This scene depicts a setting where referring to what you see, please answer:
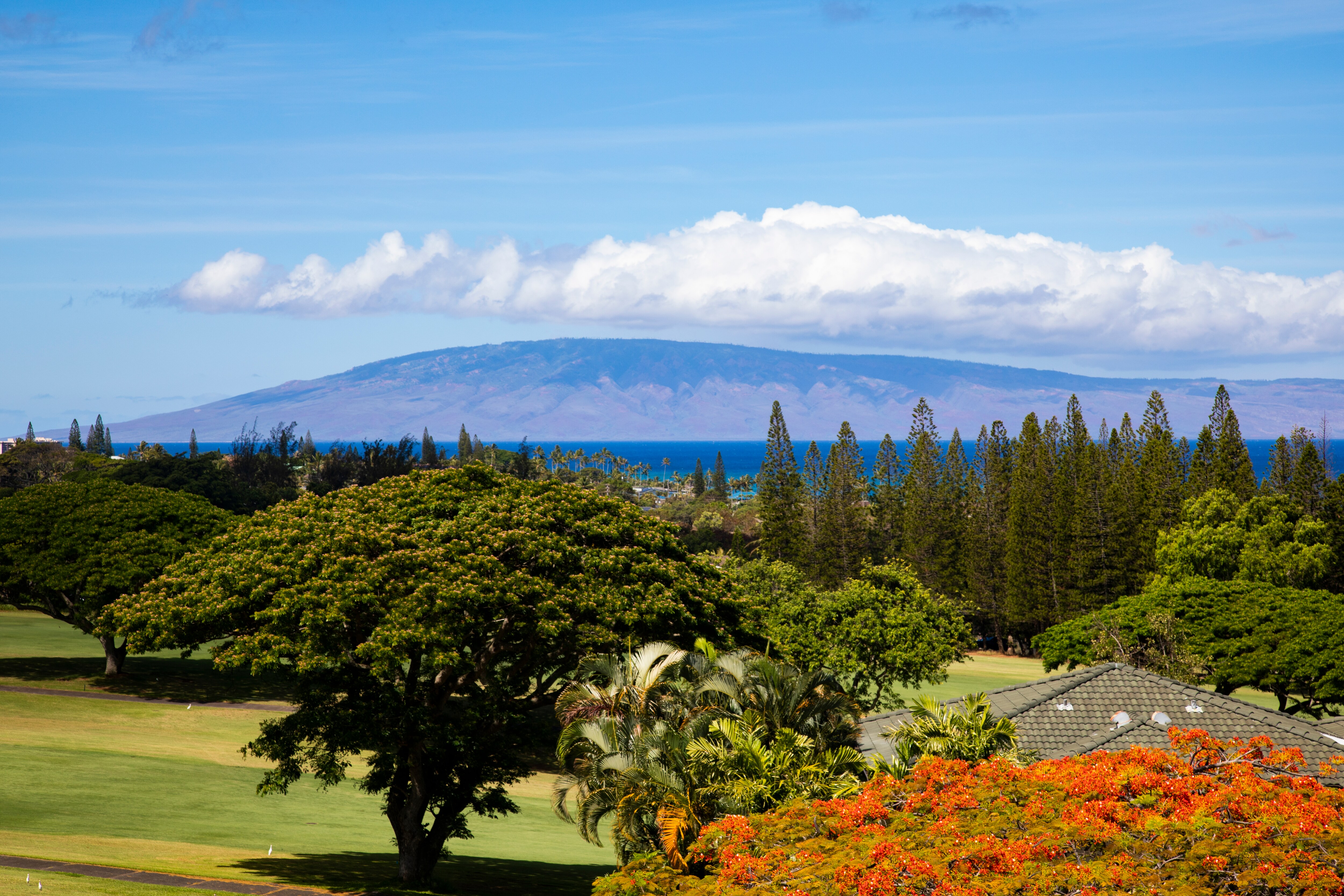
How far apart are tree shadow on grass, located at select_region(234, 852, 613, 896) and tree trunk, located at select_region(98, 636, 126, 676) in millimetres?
27520

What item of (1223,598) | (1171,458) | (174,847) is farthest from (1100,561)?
(174,847)

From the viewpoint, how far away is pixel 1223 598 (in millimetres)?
50000

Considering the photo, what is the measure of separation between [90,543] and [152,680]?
25.3 feet

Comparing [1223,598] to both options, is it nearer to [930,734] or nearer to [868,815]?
[930,734]

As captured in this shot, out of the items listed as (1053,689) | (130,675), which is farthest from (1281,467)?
(130,675)

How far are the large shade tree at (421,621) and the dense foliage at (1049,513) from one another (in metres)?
46.7

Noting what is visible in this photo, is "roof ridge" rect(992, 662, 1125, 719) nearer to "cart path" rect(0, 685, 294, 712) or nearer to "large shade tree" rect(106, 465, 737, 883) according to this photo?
"large shade tree" rect(106, 465, 737, 883)

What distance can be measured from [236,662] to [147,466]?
89993mm

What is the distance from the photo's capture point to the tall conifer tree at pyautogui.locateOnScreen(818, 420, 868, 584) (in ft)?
311

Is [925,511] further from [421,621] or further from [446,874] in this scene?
[421,621]

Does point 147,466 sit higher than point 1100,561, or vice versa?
point 147,466

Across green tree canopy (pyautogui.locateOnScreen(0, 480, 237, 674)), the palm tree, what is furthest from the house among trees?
green tree canopy (pyautogui.locateOnScreen(0, 480, 237, 674))

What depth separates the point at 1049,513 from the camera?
86000 millimetres

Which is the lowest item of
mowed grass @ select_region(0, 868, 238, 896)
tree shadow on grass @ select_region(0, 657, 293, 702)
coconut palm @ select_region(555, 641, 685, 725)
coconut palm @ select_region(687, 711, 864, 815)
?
tree shadow on grass @ select_region(0, 657, 293, 702)
